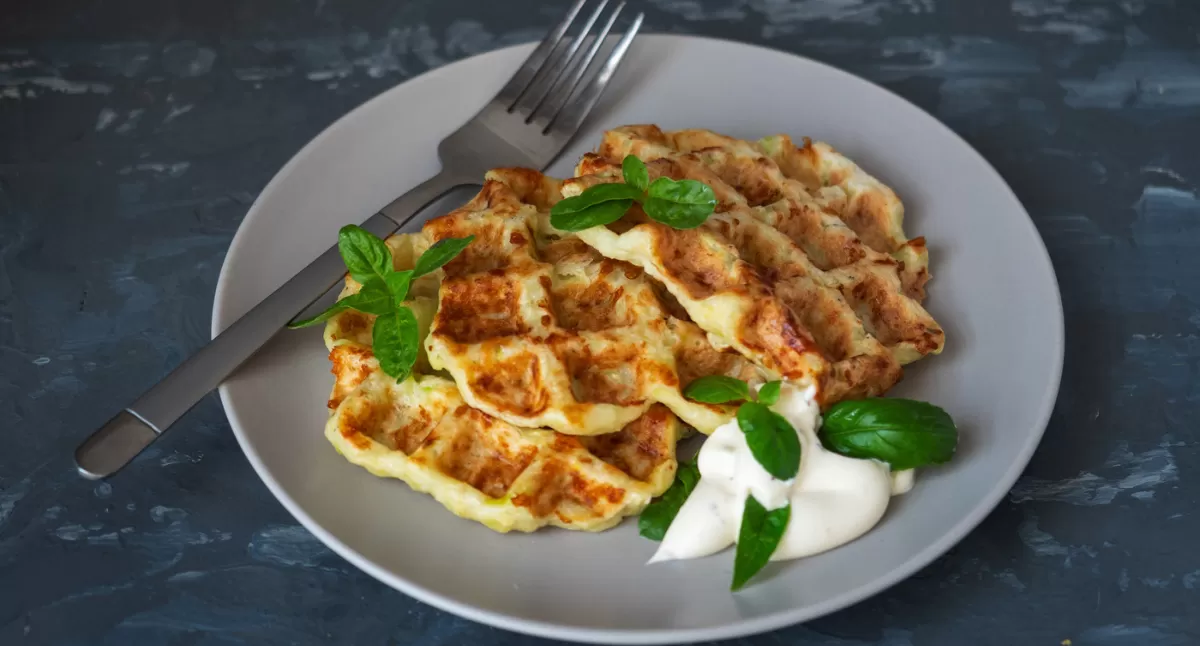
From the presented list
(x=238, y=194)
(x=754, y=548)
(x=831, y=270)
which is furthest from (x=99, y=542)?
(x=831, y=270)

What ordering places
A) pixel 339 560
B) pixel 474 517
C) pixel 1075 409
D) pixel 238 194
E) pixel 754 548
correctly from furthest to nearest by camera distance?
pixel 238 194 < pixel 1075 409 < pixel 339 560 < pixel 474 517 < pixel 754 548

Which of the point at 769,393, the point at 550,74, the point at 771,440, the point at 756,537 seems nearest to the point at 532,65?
the point at 550,74

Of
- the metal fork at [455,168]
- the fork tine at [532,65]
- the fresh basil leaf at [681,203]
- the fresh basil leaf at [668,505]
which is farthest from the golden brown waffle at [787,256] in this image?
the fork tine at [532,65]

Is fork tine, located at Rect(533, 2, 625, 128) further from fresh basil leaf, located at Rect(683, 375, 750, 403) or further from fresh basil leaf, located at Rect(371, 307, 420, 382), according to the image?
fresh basil leaf, located at Rect(683, 375, 750, 403)

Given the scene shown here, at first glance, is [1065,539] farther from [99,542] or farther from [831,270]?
[99,542]

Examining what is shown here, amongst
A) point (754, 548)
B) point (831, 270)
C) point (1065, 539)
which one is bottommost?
point (1065, 539)

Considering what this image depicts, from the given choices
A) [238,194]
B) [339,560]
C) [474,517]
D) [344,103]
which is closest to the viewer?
[474,517]
